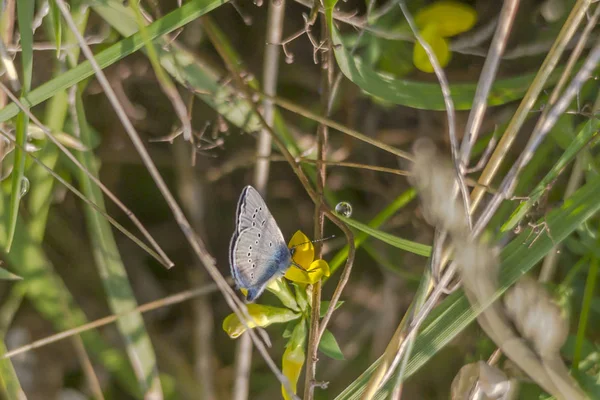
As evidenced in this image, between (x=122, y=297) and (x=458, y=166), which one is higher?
(x=458, y=166)

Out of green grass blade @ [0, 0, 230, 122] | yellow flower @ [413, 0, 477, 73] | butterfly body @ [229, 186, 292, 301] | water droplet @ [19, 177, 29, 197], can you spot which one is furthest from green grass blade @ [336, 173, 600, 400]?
water droplet @ [19, 177, 29, 197]

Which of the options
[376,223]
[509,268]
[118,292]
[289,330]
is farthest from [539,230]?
[118,292]

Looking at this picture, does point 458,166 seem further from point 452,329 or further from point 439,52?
point 439,52

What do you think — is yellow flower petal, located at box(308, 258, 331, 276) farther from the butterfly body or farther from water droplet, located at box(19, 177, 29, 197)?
water droplet, located at box(19, 177, 29, 197)

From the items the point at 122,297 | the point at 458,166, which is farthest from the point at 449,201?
the point at 122,297

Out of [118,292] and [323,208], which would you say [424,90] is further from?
[118,292]

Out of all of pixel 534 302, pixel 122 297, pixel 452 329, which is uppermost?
pixel 534 302

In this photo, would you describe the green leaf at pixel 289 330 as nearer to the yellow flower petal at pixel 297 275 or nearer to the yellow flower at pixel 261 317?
the yellow flower at pixel 261 317
